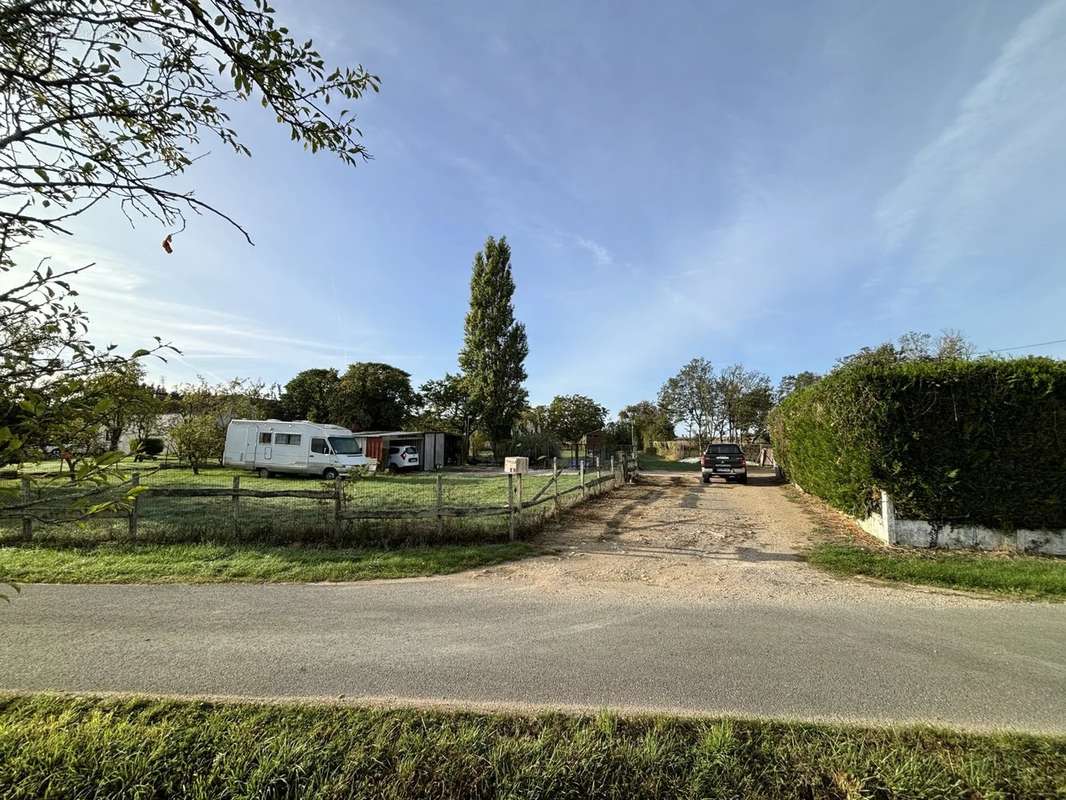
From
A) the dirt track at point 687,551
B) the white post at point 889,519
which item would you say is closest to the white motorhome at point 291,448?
the dirt track at point 687,551

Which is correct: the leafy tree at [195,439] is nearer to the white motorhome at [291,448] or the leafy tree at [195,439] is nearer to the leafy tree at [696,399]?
the white motorhome at [291,448]

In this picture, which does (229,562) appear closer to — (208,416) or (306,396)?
(208,416)

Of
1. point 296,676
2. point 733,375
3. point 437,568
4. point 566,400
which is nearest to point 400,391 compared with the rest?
point 566,400

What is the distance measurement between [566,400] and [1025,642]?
48387 mm

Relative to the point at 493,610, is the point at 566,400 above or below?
above

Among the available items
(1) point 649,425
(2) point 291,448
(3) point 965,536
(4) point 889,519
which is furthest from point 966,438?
(1) point 649,425

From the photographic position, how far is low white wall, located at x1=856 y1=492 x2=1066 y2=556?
26.0 feet

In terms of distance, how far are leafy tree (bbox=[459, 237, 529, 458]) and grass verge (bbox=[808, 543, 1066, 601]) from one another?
3239 centimetres

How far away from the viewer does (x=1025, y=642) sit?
14.5 feet

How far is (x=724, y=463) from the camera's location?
21219 millimetres

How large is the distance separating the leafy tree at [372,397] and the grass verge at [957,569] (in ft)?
115

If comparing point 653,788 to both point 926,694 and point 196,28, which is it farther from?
point 196,28

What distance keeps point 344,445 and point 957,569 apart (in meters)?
21.7

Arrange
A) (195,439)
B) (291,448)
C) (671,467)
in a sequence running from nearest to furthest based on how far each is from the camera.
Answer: (195,439), (291,448), (671,467)
